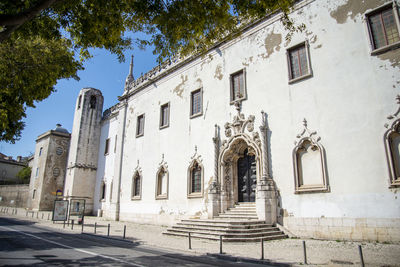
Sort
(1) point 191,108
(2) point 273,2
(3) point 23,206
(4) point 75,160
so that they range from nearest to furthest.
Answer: (2) point 273,2 < (1) point 191,108 < (4) point 75,160 < (3) point 23,206

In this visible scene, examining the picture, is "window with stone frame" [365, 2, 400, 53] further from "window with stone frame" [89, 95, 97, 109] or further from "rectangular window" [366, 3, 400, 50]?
"window with stone frame" [89, 95, 97, 109]

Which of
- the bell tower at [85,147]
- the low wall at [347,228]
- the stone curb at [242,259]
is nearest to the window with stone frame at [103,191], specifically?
the bell tower at [85,147]

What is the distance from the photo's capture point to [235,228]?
12.1m

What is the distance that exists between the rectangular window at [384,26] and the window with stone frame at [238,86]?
653 centimetres

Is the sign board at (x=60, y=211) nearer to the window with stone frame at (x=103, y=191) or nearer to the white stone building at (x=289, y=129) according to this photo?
the white stone building at (x=289, y=129)

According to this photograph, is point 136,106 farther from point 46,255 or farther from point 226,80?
point 46,255

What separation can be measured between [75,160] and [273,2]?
2801cm

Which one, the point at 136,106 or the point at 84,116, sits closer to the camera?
the point at 136,106

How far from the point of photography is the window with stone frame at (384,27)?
1080 centimetres

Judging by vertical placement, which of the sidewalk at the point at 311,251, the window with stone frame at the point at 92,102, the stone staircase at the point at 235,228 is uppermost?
the window with stone frame at the point at 92,102

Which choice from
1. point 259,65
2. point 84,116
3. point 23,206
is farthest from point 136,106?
point 23,206

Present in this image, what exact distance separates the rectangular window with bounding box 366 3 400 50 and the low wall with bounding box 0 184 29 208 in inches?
1704

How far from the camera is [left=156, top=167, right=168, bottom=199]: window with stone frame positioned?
63.2 feet

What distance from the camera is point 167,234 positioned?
1412cm
